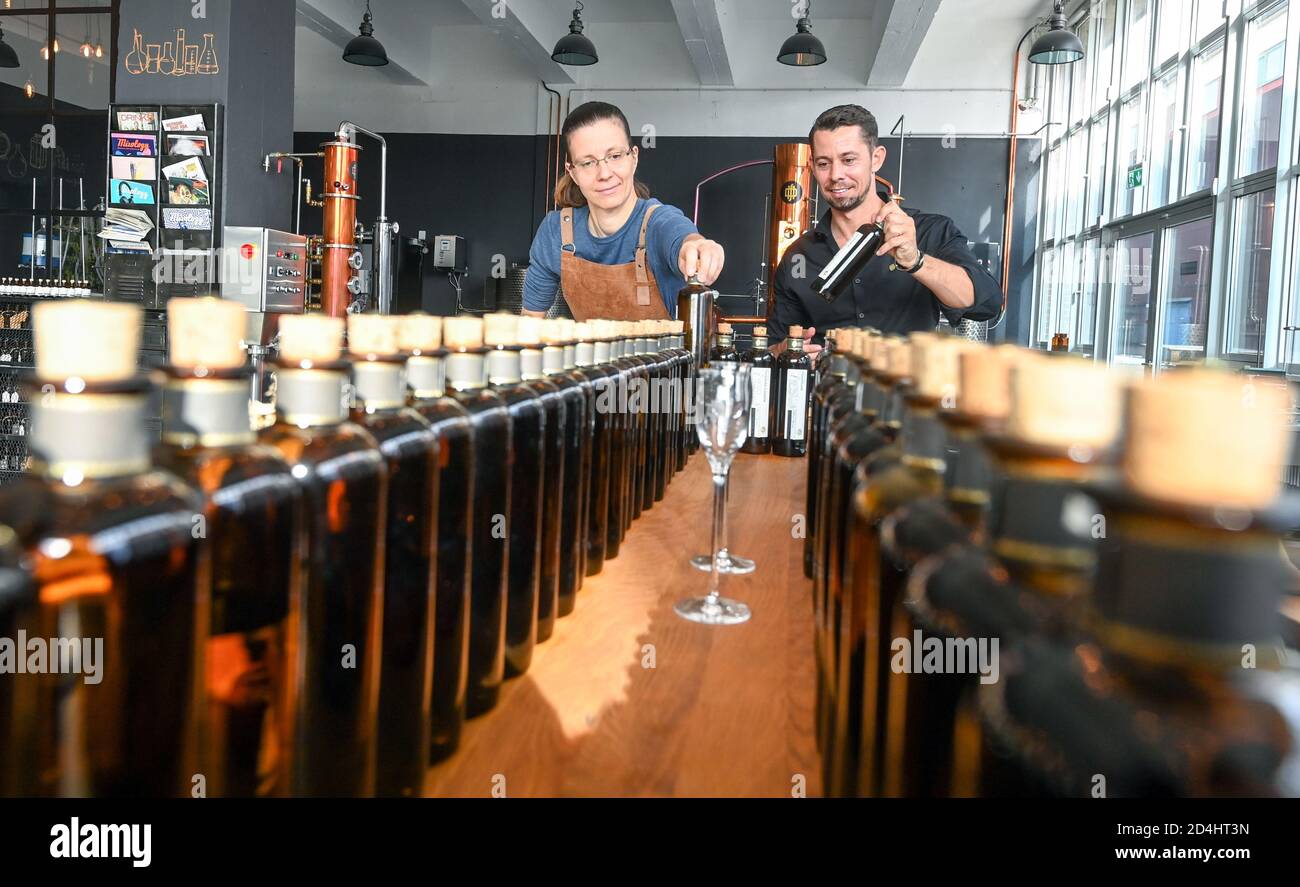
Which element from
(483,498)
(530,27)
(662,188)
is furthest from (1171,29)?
(483,498)

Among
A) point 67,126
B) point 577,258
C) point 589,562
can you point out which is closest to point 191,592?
point 589,562

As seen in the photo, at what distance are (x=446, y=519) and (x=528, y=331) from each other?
278mm

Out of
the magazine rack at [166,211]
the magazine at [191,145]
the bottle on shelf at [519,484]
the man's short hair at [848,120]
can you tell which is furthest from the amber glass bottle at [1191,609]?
the magazine at [191,145]

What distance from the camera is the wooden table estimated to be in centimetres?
60

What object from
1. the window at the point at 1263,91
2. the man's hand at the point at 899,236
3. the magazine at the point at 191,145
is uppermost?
the window at the point at 1263,91

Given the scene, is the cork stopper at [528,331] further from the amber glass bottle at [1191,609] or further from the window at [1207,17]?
the window at [1207,17]

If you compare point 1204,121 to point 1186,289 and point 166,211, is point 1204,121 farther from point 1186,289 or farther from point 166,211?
point 166,211

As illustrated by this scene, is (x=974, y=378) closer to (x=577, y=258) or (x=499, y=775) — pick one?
(x=499, y=775)

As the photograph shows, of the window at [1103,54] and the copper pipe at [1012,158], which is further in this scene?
the copper pipe at [1012,158]

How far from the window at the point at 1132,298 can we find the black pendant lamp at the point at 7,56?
298 inches

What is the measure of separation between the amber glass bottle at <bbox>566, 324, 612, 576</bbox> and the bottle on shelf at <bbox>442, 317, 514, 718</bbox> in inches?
11.0

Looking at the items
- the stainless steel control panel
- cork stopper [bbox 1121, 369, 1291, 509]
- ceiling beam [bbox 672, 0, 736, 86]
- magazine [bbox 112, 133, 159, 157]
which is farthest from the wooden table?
ceiling beam [bbox 672, 0, 736, 86]

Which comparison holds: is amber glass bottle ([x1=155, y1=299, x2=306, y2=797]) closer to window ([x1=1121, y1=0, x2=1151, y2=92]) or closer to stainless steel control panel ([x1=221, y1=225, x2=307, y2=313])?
stainless steel control panel ([x1=221, y1=225, x2=307, y2=313])

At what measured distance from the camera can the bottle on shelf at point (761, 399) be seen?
194cm
